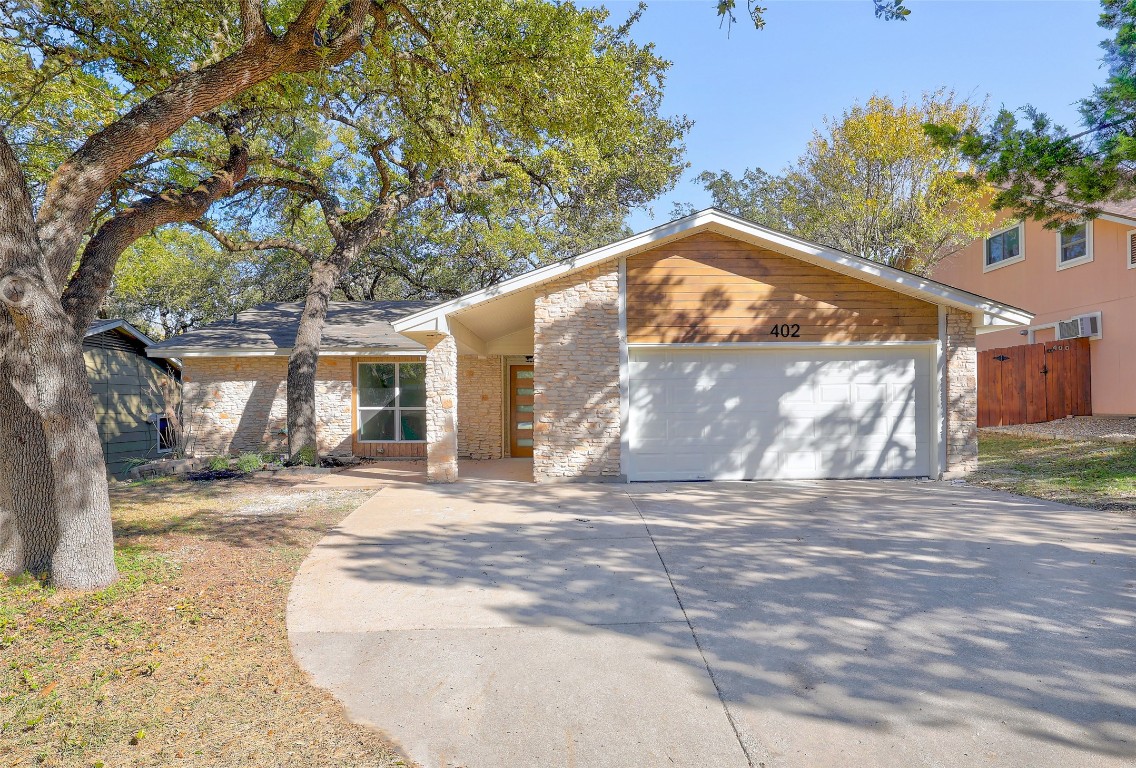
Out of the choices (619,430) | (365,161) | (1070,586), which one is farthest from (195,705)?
(365,161)

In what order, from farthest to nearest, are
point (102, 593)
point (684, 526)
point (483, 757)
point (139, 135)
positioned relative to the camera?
point (684, 526) → point (139, 135) → point (102, 593) → point (483, 757)

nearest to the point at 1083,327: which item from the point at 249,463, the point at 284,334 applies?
the point at 249,463

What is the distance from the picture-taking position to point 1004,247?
55.1 ft

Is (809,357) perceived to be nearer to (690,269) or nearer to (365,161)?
(690,269)

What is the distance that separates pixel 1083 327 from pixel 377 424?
16.7 metres

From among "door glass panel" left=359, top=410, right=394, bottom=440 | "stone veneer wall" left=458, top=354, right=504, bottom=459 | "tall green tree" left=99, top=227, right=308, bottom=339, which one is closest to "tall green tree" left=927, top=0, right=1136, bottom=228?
"stone veneer wall" left=458, top=354, right=504, bottom=459

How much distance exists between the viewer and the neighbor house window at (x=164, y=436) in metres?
15.6

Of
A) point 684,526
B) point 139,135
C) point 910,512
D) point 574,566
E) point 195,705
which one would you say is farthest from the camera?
point 910,512

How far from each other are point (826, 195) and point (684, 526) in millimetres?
15003

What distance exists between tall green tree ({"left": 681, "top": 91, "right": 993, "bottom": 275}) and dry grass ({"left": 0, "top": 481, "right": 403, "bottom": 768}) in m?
16.4

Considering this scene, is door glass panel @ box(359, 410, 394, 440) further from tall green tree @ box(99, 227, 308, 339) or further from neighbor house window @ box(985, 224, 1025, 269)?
neighbor house window @ box(985, 224, 1025, 269)

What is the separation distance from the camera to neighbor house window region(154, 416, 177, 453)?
51.1 feet

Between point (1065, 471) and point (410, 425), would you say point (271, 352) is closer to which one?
point (410, 425)

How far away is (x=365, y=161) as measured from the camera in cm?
1523
